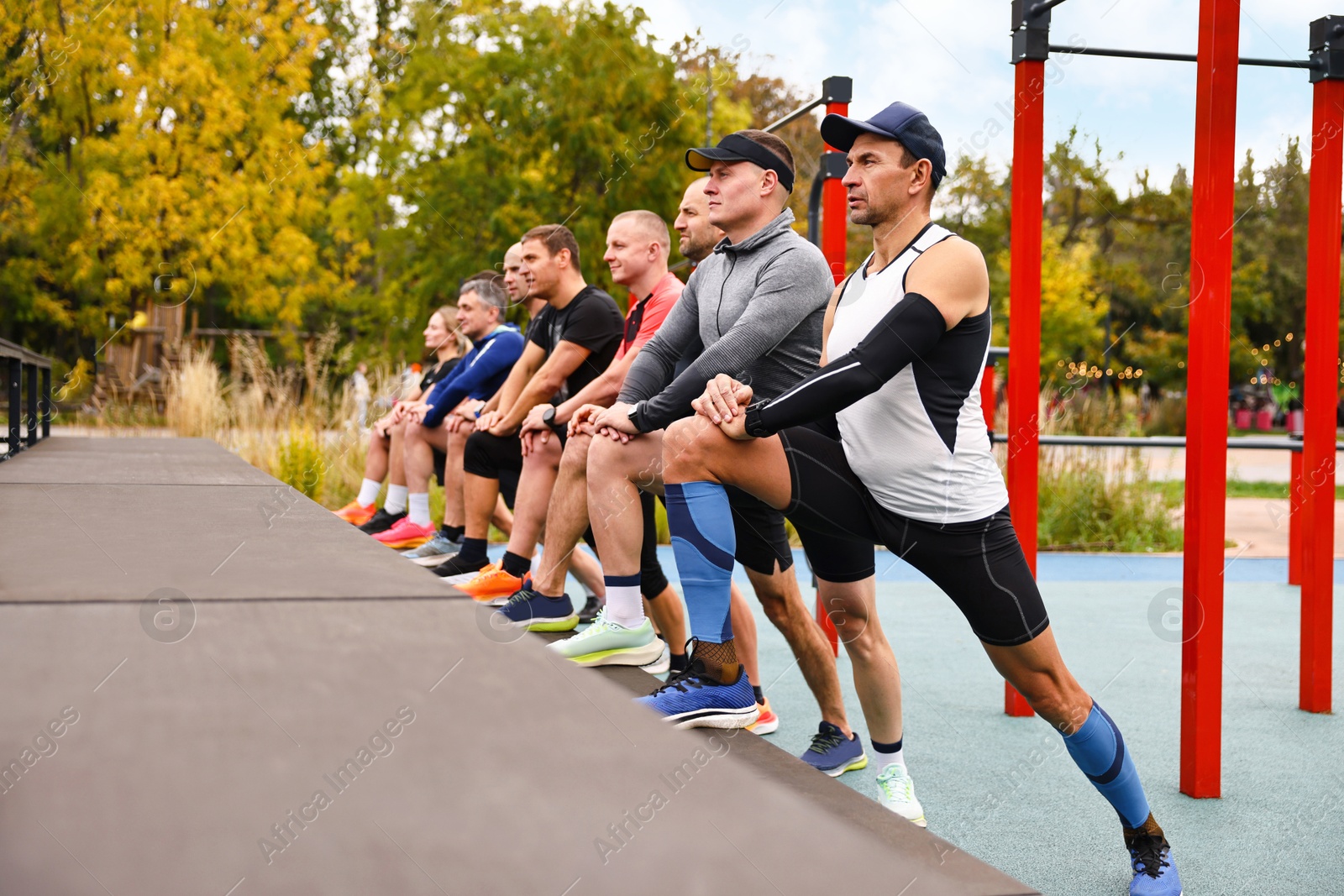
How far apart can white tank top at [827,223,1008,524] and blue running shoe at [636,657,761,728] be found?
0.65 meters

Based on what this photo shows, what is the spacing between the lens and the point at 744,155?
138 inches

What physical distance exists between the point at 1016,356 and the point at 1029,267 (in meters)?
0.31

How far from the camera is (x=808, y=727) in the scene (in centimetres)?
410

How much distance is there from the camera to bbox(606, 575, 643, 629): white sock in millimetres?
3896

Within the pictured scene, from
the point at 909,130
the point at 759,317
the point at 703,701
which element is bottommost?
the point at 703,701

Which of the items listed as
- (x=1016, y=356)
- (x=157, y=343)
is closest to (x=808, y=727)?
(x=1016, y=356)

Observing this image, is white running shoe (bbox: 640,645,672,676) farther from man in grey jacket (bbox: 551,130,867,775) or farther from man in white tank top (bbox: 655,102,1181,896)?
man in white tank top (bbox: 655,102,1181,896)

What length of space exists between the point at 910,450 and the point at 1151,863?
1063 mm

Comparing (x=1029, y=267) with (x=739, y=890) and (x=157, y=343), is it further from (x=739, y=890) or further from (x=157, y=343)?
(x=157, y=343)

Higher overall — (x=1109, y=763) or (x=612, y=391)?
(x=612, y=391)

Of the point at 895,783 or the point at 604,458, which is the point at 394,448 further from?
the point at 895,783

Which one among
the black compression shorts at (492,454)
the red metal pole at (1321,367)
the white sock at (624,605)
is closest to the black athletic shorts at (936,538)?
the white sock at (624,605)

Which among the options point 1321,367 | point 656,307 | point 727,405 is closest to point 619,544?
point 656,307

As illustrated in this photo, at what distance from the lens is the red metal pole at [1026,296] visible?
4.04 meters
